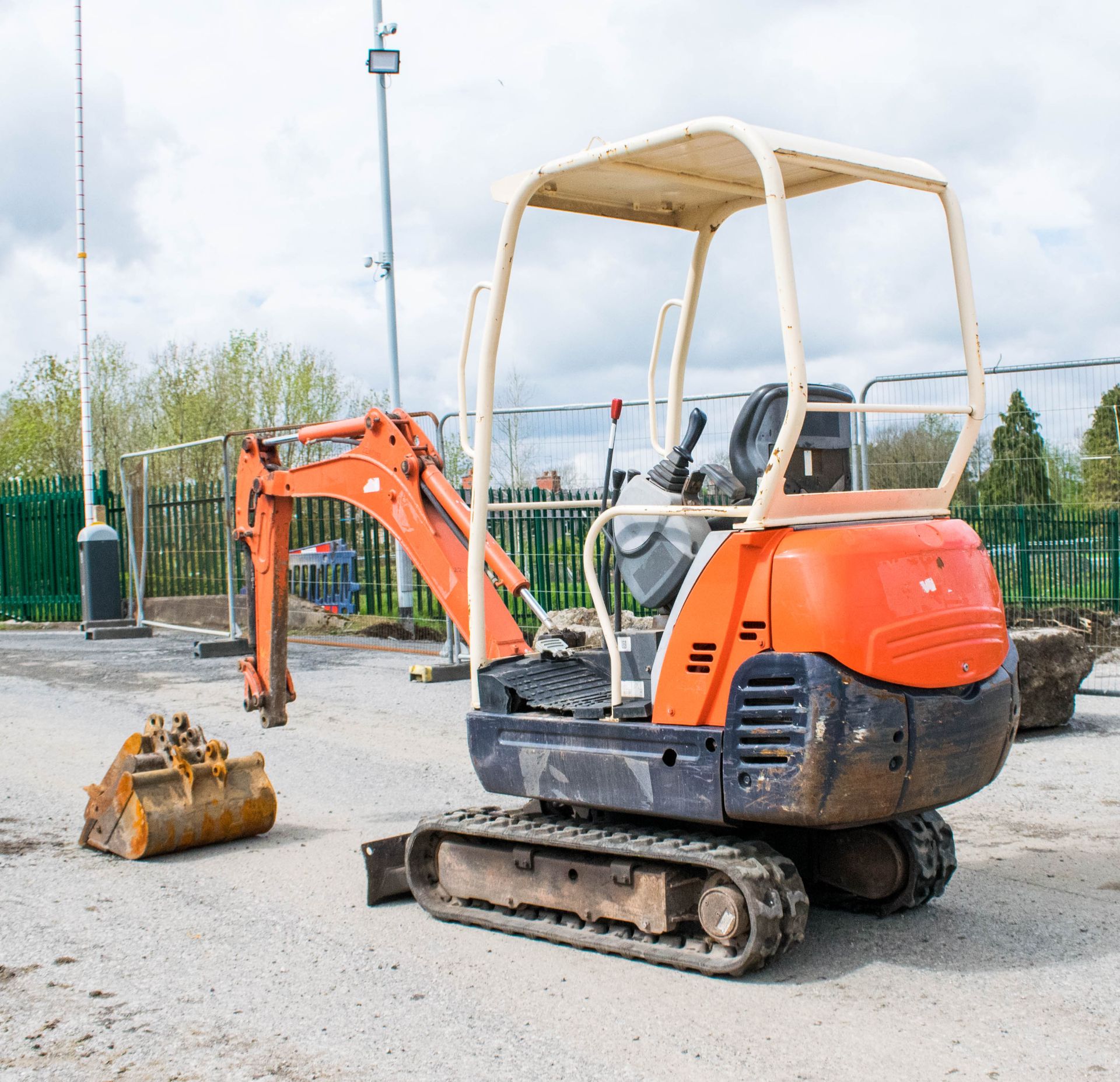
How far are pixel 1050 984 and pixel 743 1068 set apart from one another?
1.33 m

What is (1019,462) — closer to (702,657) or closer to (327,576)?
(702,657)

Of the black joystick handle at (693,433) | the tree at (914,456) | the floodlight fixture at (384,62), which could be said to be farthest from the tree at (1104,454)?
the floodlight fixture at (384,62)

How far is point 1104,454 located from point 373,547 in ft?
26.1

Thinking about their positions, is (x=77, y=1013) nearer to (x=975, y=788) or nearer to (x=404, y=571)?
(x=975, y=788)

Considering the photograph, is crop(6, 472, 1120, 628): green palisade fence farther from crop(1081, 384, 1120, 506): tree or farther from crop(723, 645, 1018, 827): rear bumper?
crop(723, 645, 1018, 827): rear bumper

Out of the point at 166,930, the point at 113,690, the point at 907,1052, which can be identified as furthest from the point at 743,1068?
the point at 113,690

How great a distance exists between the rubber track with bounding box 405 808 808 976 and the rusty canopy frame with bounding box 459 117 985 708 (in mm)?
567

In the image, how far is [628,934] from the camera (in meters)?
4.74

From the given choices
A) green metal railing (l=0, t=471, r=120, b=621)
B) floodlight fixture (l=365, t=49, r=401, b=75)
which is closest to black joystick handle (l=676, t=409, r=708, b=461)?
floodlight fixture (l=365, t=49, r=401, b=75)

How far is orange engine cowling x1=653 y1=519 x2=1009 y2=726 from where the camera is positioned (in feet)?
13.7

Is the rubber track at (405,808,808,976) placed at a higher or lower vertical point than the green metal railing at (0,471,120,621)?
lower

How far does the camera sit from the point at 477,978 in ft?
14.9

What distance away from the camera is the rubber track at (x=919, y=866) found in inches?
198

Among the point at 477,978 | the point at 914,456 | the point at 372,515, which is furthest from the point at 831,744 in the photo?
the point at 914,456
